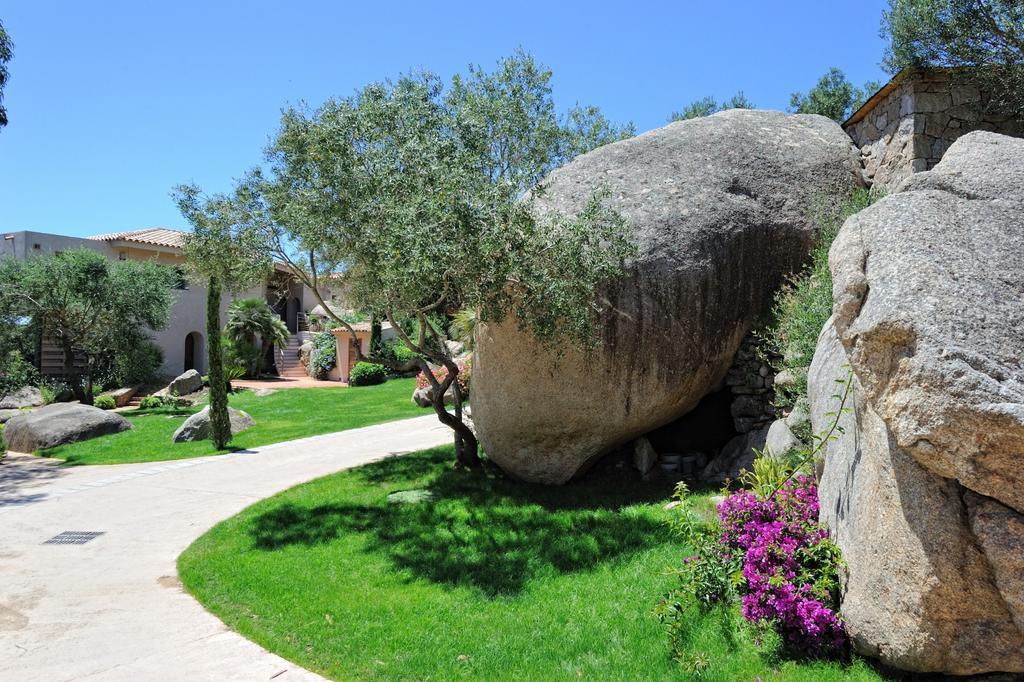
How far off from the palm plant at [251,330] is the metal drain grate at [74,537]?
2229 cm

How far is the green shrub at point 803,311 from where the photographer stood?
26.0ft

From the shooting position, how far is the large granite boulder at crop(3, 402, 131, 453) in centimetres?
1678

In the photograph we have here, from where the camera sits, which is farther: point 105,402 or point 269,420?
point 105,402

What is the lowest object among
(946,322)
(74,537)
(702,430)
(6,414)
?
(74,537)

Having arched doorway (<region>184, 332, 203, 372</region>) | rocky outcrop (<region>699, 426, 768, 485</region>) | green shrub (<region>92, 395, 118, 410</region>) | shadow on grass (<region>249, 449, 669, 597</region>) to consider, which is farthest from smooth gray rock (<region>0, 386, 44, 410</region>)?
rocky outcrop (<region>699, 426, 768, 485</region>)

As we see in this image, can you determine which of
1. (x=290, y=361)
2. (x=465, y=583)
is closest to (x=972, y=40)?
(x=465, y=583)

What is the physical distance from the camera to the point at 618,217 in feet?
29.8

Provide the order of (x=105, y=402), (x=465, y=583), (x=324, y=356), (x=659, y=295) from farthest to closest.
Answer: (x=324, y=356) < (x=105, y=402) < (x=659, y=295) < (x=465, y=583)

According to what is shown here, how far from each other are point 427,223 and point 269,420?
1295 centimetres

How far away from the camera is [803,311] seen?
8.30 m

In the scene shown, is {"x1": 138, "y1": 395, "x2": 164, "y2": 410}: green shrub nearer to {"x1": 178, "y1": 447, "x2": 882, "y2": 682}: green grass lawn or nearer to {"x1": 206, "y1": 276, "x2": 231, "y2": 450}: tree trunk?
{"x1": 206, "y1": 276, "x2": 231, "y2": 450}: tree trunk

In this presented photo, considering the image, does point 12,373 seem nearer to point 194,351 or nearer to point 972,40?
point 194,351

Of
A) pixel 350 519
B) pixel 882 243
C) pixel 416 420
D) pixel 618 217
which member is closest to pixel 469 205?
pixel 618 217

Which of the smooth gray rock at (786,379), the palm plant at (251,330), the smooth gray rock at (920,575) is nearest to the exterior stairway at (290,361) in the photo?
the palm plant at (251,330)
